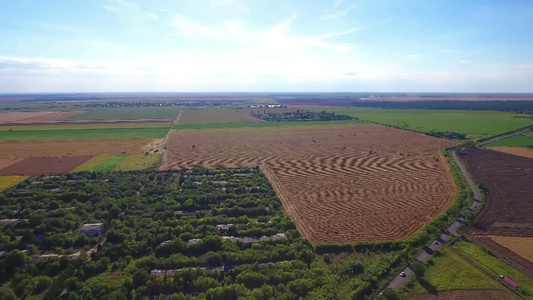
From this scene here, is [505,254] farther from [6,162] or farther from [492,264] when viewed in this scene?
[6,162]

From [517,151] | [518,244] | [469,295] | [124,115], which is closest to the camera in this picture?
[469,295]

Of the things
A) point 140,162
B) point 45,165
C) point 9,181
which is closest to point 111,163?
point 140,162

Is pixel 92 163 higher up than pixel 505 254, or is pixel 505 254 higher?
pixel 92 163

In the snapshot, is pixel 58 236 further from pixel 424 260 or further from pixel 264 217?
pixel 424 260

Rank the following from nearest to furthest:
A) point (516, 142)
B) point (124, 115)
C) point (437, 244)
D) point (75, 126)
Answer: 1. point (437, 244)
2. point (516, 142)
3. point (75, 126)
4. point (124, 115)

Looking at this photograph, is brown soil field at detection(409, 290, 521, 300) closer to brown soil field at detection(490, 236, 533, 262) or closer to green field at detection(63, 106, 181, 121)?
brown soil field at detection(490, 236, 533, 262)

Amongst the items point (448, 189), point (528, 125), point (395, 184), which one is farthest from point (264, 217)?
point (528, 125)

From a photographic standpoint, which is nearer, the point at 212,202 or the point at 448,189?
the point at 212,202
